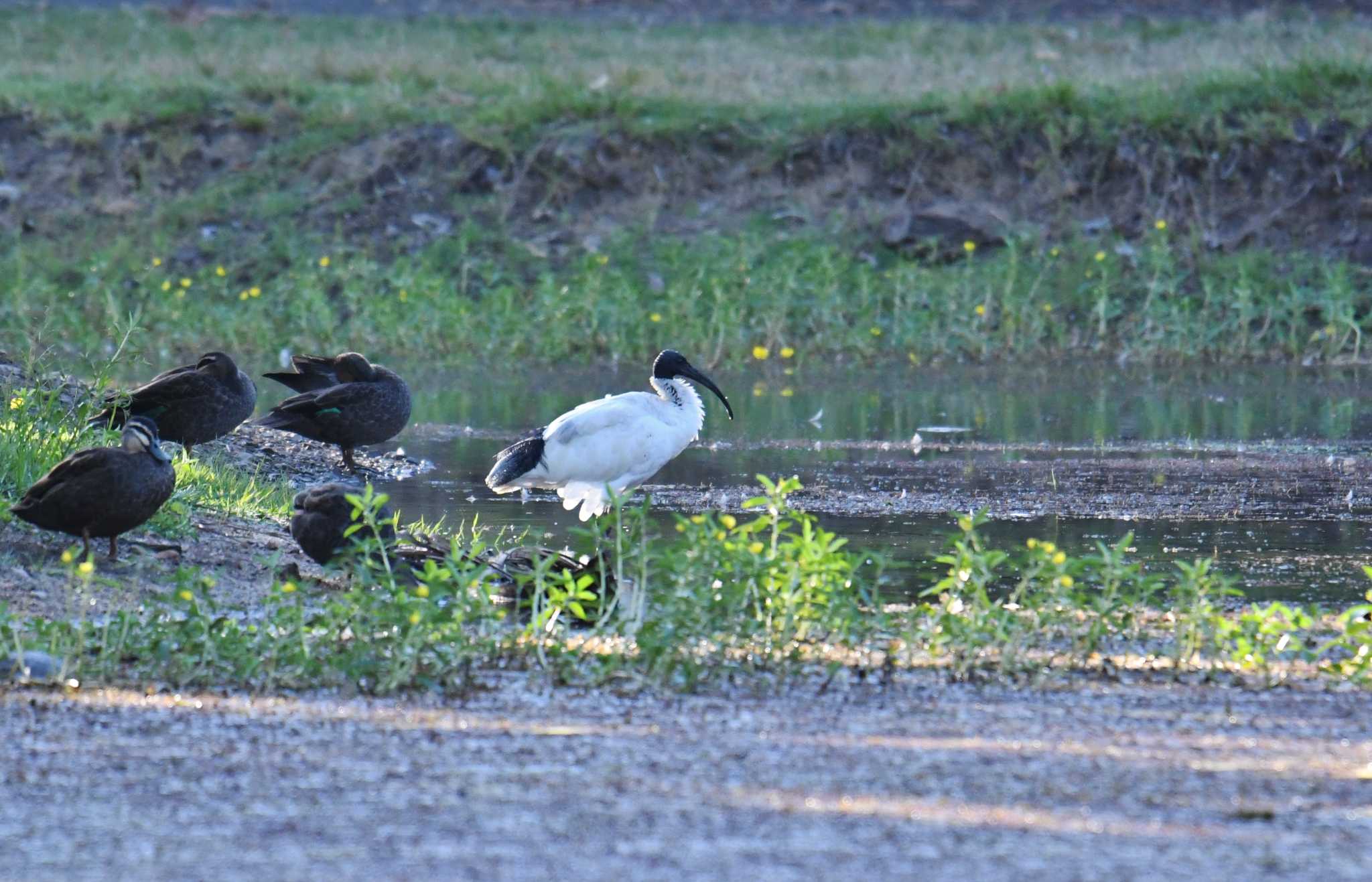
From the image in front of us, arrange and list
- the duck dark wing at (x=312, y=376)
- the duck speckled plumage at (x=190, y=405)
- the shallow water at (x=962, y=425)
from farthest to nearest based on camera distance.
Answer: the duck dark wing at (x=312, y=376)
the duck speckled plumage at (x=190, y=405)
the shallow water at (x=962, y=425)

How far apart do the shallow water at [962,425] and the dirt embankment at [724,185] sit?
325 centimetres

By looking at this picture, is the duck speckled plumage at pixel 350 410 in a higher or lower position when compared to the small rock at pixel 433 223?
lower

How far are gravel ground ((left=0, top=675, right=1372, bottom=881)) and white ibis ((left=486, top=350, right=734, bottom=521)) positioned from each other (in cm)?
418

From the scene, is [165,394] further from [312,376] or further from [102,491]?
[102,491]

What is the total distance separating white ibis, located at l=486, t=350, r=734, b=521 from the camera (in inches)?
413

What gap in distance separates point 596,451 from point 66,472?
134 inches

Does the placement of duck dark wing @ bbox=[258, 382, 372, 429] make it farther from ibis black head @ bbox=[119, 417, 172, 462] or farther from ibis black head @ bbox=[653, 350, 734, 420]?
ibis black head @ bbox=[119, 417, 172, 462]

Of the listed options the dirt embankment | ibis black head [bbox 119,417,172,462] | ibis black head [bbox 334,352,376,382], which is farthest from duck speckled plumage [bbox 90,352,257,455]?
the dirt embankment

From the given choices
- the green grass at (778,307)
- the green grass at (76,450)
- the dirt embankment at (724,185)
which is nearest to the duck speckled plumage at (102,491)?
the green grass at (76,450)

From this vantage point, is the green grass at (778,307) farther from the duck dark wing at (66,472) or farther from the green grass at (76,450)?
the duck dark wing at (66,472)

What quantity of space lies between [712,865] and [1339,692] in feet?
8.81

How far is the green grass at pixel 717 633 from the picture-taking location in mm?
6406

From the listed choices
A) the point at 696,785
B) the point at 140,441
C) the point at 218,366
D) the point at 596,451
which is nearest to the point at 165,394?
the point at 218,366

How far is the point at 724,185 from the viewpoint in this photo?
887 inches
